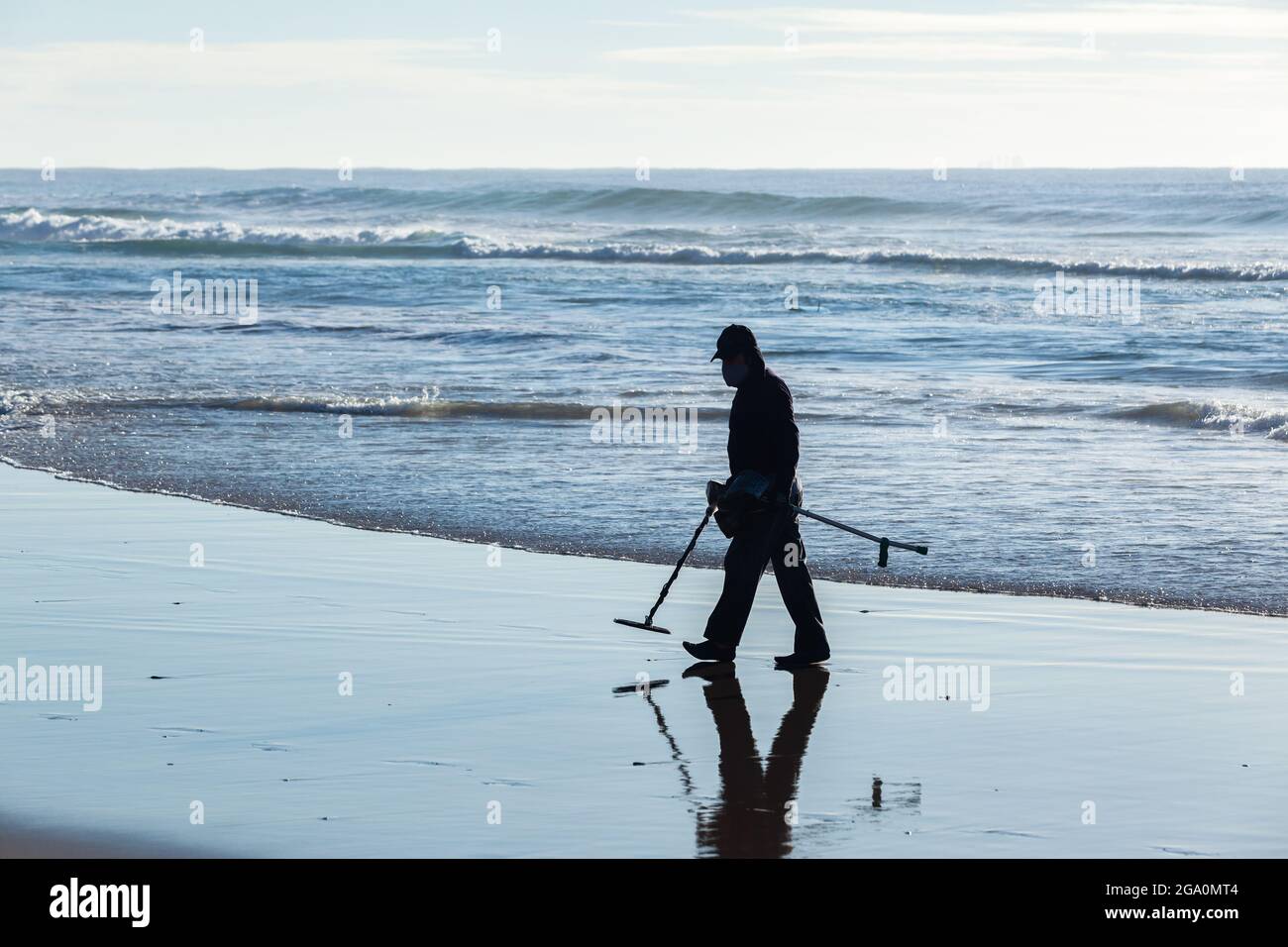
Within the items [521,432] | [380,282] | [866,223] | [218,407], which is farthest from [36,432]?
[866,223]

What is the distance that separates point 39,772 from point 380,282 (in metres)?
30.5

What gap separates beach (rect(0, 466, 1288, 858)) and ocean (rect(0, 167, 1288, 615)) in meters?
0.93

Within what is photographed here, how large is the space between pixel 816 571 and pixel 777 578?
90.6 inches

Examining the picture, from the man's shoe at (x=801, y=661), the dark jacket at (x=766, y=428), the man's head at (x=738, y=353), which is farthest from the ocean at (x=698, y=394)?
the man's head at (x=738, y=353)

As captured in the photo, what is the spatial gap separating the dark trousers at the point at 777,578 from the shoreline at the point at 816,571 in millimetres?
1872

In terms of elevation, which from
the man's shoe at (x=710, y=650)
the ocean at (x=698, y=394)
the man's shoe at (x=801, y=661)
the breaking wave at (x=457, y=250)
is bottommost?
the man's shoe at (x=801, y=661)

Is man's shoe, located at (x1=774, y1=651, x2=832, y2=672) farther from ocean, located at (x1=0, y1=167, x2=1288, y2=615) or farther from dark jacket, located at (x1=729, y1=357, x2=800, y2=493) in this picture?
ocean, located at (x1=0, y1=167, x2=1288, y2=615)

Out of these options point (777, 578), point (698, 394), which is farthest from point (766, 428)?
point (698, 394)

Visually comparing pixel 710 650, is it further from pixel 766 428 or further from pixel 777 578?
pixel 766 428

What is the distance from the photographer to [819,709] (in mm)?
6836

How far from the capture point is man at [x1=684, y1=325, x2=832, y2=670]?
24.4 feet

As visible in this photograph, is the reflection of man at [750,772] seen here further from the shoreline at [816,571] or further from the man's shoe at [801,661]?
the shoreline at [816,571]

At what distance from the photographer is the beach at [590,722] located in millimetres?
5246

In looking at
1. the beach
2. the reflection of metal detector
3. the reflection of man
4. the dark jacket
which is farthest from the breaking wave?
the reflection of metal detector
